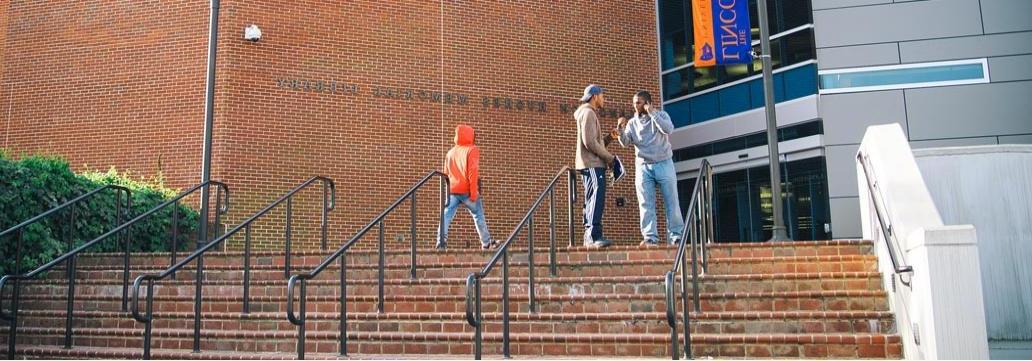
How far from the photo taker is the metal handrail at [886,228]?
5.80 m

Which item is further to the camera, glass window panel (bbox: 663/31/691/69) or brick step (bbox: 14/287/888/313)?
glass window panel (bbox: 663/31/691/69)

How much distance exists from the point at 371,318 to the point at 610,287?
6.21 feet

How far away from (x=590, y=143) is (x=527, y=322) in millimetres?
2322

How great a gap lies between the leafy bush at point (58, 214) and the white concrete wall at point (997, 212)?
8698 mm

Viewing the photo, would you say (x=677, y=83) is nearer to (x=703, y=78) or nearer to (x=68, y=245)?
(x=703, y=78)

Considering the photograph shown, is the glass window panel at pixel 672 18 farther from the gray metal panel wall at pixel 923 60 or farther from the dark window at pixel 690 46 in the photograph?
the gray metal panel wall at pixel 923 60

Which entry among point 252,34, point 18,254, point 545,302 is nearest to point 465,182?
point 545,302

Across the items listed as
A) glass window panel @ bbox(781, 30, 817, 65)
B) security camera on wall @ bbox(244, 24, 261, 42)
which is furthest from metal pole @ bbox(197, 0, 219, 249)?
glass window panel @ bbox(781, 30, 817, 65)

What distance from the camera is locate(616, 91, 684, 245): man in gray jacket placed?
8547mm

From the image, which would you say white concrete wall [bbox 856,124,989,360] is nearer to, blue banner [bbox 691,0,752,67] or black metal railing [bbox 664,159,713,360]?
black metal railing [bbox 664,159,713,360]

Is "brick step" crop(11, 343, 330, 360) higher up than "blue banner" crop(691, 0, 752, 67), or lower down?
lower down

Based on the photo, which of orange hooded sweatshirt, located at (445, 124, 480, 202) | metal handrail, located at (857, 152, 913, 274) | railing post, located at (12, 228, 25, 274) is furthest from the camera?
orange hooded sweatshirt, located at (445, 124, 480, 202)

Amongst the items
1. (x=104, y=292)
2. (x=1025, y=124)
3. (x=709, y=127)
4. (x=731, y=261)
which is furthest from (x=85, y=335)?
(x=1025, y=124)

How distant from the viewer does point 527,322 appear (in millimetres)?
6988
